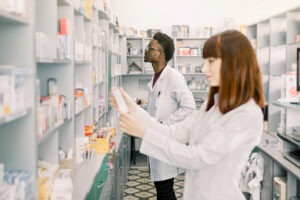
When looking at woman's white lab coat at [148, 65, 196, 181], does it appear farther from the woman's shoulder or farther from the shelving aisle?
the shelving aisle

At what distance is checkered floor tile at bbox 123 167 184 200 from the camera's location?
5309 mm

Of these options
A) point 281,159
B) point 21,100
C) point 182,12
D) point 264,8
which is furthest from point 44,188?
point 182,12

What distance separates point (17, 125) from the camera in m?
1.78

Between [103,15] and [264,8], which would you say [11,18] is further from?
[264,8]

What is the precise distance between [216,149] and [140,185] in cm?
421

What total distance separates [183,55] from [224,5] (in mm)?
1445

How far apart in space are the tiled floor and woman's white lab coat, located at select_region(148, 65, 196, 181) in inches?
72.7

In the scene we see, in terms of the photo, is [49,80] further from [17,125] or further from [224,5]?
[224,5]

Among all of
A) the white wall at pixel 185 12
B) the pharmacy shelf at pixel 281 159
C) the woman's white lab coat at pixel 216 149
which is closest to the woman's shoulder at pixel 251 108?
the woman's white lab coat at pixel 216 149

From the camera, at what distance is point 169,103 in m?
3.58

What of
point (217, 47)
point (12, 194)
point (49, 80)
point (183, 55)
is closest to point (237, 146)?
point (217, 47)

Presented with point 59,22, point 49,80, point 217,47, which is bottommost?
point 49,80

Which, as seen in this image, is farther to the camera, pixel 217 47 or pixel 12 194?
pixel 217 47

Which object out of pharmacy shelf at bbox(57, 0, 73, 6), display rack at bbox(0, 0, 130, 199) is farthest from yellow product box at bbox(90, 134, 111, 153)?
pharmacy shelf at bbox(57, 0, 73, 6)
